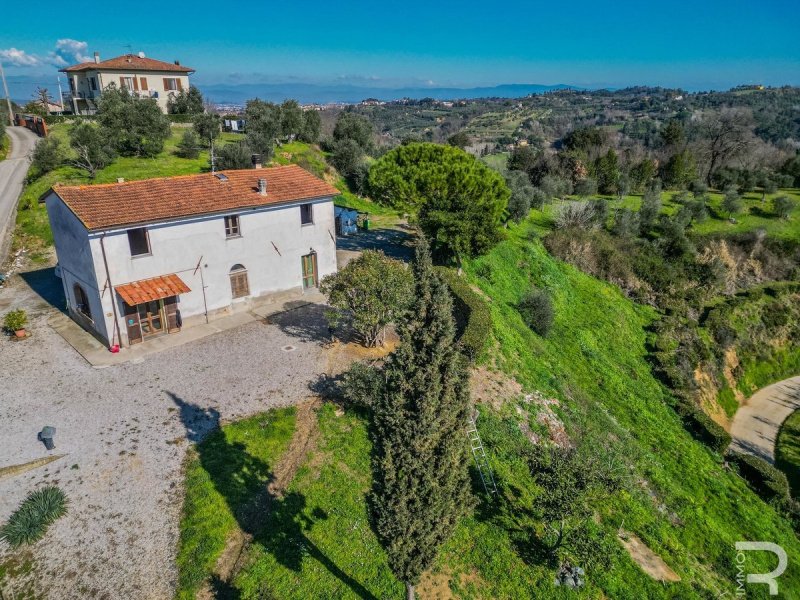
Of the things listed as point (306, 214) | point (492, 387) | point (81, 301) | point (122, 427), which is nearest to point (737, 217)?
point (492, 387)

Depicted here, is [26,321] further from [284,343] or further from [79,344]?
[284,343]

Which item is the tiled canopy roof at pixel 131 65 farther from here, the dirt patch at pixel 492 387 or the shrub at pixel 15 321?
the dirt patch at pixel 492 387

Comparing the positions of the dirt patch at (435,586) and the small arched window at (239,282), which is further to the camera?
the small arched window at (239,282)

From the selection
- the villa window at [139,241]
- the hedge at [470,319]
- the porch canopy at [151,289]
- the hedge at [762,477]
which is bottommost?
the hedge at [762,477]

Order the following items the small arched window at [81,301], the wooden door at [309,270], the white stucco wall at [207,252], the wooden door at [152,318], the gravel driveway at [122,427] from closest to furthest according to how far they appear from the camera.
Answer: the gravel driveway at [122,427] → the white stucco wall at [207,252] → the wooden door at [152,318] → the small arched window at [81,301] → the wooden door at [309,270]

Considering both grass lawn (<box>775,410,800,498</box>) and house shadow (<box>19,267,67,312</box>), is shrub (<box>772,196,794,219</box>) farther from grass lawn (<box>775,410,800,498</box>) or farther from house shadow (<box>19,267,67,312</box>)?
house shadow (<box>19,267,67,312</box>)

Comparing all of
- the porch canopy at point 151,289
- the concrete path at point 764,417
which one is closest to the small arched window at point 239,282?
the porch canopy at point 151,289
